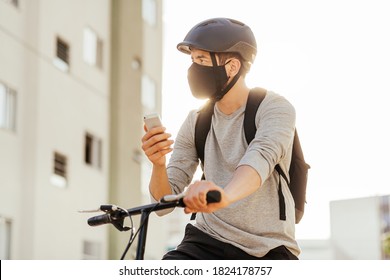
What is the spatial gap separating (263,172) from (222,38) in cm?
65

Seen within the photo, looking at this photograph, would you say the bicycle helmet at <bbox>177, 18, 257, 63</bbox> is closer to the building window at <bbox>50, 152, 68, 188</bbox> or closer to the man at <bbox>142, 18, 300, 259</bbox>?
the man at <bbox>142, 18, 300, 259</bbox>

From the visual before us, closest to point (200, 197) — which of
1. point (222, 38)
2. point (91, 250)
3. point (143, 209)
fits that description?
point (143, 209)

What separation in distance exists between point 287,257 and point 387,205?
7065cm

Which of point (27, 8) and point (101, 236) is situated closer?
point (27, 8)

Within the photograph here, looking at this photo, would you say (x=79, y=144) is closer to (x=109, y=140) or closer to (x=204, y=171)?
(x=109, y=140)

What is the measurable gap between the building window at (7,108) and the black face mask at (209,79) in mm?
11274

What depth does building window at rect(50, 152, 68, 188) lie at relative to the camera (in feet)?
53.8

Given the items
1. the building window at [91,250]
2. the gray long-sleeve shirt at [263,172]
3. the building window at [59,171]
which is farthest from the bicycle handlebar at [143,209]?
the building window at [91,250]

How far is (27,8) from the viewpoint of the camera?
15.4 metres

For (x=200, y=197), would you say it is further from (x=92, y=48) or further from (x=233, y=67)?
(x=92, y=48)

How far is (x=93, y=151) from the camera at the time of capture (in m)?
18.7
